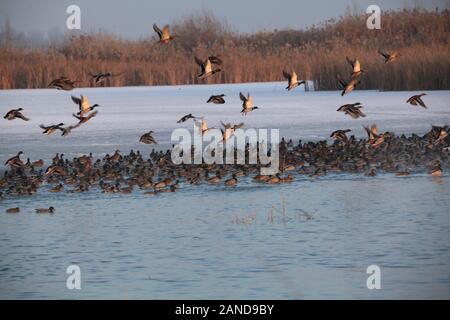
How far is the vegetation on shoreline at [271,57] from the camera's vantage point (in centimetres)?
3078

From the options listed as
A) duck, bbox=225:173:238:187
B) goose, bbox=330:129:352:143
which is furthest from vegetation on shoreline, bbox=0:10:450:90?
duck, bbox=225:173:238:187

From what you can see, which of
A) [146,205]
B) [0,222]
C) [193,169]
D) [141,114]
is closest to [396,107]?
[141,114]

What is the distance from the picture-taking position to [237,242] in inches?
426

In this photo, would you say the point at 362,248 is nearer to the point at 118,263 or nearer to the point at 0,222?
the point at 118,263

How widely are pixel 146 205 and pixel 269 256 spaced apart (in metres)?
3.58

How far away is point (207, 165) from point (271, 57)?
75.8 feet

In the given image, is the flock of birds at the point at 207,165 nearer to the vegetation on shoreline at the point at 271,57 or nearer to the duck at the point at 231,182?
the duck at the point at 231,182

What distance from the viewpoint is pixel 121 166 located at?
16125 mm

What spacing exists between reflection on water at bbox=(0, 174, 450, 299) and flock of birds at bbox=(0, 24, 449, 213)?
43 cm

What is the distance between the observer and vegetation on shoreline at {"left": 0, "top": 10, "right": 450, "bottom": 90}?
101 feet

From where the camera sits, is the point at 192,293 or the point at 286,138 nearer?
the point at 192,293

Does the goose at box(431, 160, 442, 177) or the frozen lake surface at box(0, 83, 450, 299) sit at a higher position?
the goose at box(431, 160, 442, 177)

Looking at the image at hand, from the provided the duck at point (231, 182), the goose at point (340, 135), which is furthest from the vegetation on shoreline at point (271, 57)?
the duck at point (231, 182)

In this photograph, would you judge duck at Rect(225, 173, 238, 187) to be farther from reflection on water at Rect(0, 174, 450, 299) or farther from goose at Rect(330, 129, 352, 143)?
goose at Rect(330, 129, 352, 143)
